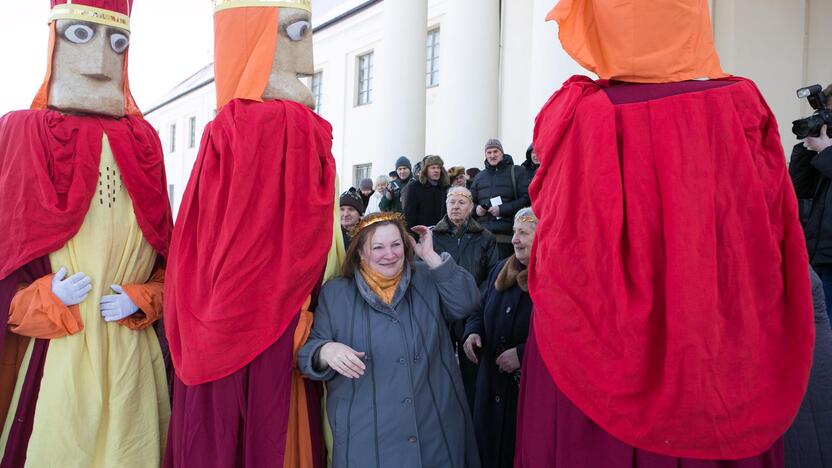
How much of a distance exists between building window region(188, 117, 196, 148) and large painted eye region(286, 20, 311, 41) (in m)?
27.5

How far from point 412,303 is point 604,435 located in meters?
0.96

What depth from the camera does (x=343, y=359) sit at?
228 centimetres

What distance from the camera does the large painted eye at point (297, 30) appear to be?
2604mm

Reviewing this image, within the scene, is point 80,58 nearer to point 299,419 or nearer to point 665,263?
point 299,419

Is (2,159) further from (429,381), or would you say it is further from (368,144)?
(368,144)

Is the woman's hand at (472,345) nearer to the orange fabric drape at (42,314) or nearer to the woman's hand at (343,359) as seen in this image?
the woman's hand at (343,359)

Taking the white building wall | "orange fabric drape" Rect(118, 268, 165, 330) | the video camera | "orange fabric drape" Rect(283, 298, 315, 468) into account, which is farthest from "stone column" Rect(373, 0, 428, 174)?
"orange fabric drape" Rect(283, 298, 315, 468)

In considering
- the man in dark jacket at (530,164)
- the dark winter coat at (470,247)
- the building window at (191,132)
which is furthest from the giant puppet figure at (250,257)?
the building window at (191,132)

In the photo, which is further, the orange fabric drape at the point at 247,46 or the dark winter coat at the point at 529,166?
the dark winter coat at the point at 529,166

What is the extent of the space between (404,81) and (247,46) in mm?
8067

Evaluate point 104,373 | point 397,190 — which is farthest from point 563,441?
point 397,190

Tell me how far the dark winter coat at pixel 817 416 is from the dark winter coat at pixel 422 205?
15.3ft

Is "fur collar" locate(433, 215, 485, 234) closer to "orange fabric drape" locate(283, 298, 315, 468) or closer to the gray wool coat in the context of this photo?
the gray wool coat

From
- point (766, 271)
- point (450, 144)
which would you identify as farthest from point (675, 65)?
point (450, 144)
